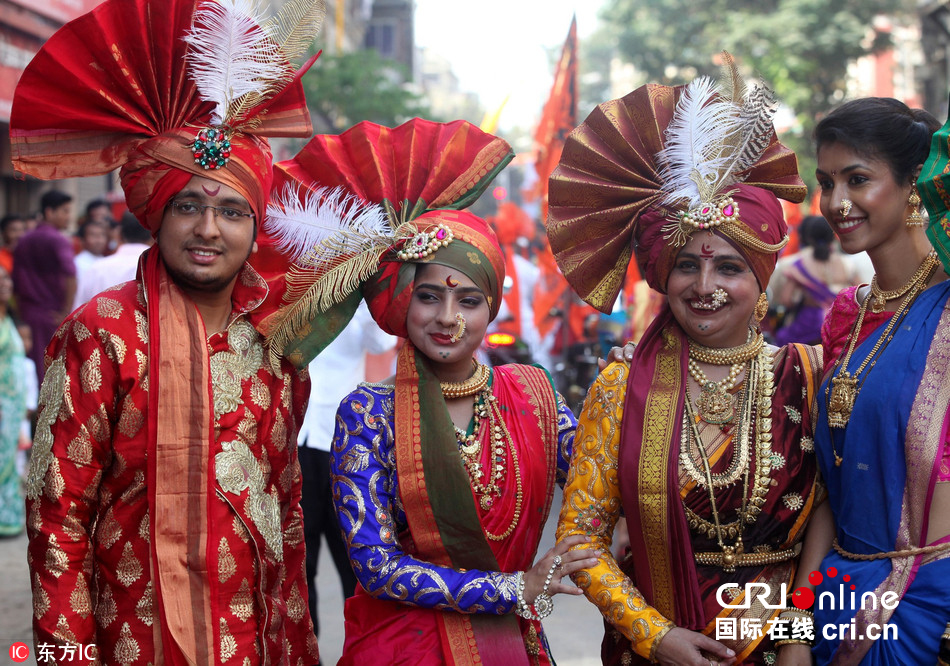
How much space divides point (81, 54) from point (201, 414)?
110 centimetres

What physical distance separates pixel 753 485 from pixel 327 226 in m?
1.45

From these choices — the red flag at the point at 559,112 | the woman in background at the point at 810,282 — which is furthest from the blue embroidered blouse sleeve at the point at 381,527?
the red flag at the point at 559,112

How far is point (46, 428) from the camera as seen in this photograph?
2543 mm

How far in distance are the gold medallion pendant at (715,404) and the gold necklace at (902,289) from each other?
485 mm

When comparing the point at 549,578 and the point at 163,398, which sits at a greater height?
the point at 163,398

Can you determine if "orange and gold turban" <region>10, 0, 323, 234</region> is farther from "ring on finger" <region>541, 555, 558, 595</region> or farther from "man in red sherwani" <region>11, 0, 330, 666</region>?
"ring on finger" <region>541, 555, 558, 595</region>

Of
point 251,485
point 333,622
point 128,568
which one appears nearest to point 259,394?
point 251,485

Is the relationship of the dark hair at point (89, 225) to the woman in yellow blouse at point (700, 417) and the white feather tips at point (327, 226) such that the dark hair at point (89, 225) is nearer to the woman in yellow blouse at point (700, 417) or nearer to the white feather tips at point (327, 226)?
the white feather tips at point (327, 226)

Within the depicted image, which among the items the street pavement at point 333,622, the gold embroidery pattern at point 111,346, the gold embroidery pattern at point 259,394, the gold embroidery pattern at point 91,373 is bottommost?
the street pavement at point 333,622

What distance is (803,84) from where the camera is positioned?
22.8 m

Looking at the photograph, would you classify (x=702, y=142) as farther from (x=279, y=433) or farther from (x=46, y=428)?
(x=46, y=428)

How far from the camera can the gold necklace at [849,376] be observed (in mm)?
2496

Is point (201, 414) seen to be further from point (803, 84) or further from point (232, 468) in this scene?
point (803, 84)

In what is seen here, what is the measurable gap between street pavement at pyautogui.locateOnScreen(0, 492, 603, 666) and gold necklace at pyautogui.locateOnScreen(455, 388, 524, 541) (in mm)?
2257
